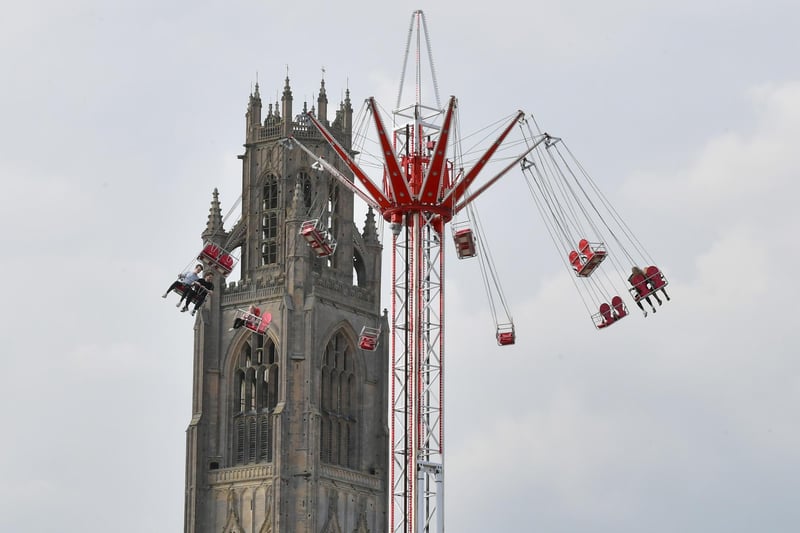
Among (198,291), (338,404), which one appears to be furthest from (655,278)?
(338,404)

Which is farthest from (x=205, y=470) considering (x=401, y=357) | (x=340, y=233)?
(x=401, y=357)

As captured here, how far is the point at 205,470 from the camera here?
5428 inches

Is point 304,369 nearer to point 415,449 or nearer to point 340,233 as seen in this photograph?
point 340,233

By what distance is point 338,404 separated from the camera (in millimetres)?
139375

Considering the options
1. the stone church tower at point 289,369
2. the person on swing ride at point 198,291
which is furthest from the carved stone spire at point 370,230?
the person on swing ride at point 198,291

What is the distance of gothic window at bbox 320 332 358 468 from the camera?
452 ft

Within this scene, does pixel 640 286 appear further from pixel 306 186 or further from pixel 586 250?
pixel 306 186

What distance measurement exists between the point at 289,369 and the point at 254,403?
170 inches

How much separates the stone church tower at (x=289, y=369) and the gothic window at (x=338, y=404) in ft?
0.29

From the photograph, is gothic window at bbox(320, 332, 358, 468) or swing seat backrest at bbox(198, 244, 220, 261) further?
gothic window at bbox(320, 332, 358, 468)

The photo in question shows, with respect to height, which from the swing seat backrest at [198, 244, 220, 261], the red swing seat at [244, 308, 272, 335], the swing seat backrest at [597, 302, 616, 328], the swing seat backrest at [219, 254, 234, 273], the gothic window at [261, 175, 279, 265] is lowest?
the swing seat backrest at [597, 302, 616, 328]

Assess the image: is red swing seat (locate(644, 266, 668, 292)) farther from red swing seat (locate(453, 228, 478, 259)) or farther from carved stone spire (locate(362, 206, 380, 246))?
carved stone spire (locate(362, 206, 380, 246))

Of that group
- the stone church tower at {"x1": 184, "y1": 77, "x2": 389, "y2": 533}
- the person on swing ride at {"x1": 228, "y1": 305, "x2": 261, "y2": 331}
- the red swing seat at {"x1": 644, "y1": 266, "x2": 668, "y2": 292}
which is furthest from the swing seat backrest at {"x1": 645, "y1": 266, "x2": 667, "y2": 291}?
the stone church tower at {"x1": 184, "y1": 77, "x2": 389, "y2": 533}

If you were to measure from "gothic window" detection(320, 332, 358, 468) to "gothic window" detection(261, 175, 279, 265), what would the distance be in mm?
6824
